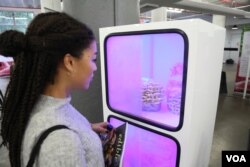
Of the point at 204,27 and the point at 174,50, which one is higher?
the point at 204,27

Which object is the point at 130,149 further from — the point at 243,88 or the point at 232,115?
the point at 243,88

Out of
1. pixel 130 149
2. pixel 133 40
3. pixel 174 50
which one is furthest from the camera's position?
pixel 130 149

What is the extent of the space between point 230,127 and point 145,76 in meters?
3.17

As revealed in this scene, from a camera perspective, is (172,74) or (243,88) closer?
(172,74)

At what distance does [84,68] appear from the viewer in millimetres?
795

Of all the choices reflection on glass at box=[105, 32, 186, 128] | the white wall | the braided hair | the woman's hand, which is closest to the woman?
the braided hair

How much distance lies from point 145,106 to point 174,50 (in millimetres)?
422

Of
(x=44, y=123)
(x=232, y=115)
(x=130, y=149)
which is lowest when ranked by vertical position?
(x=232, y=115)

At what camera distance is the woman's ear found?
0.73m

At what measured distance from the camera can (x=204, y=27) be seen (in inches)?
39.7

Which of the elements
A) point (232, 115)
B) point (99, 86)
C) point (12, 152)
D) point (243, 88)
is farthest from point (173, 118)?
point (243, 88)

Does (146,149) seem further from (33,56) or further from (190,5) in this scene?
(190,5)

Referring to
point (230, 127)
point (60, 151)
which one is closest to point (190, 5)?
point (230, 127)

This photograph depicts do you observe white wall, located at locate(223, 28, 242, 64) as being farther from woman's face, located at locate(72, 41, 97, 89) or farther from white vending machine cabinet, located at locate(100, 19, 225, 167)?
woman's face, located at locate(72, 41, 97, 89)
